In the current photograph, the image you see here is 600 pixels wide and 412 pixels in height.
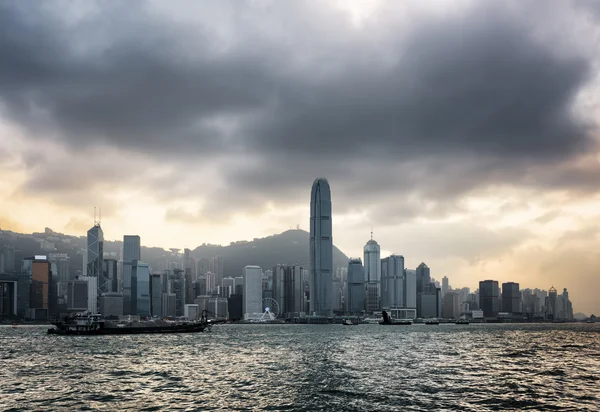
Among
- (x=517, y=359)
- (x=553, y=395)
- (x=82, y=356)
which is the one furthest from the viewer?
(x=82, y=356)

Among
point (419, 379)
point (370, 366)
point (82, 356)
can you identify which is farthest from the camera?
point (82, 356)

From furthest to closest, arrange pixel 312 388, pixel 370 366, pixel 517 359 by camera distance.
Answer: pixel 517 359 → pixel 370 366 → pixel 312 388

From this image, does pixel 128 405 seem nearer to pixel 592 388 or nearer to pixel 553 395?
pixel 553 395

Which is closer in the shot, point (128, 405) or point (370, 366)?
point (128, 405)

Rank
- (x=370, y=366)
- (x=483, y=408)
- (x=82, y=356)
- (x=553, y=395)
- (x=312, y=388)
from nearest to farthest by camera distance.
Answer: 1. (x=483, y=408)
2. (x=553, y=395)
3. (x=312, y=388)
4. (x=370, y=366)
5. (x=82, y=356)

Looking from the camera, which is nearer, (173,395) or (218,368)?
(173,395)

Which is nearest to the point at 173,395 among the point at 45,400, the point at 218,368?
the point at 45,400

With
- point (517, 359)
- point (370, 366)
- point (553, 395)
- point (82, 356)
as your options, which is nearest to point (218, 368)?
point (370, 366)

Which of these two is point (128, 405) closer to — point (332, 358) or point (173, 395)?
point (173, 395)
